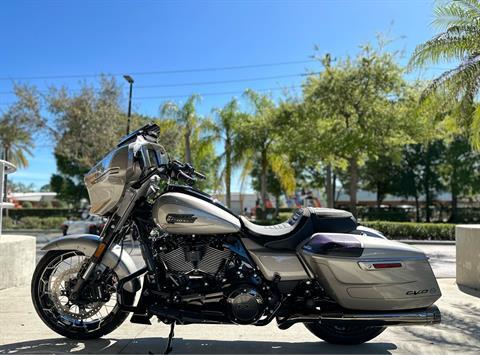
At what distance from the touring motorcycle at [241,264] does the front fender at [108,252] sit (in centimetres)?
2

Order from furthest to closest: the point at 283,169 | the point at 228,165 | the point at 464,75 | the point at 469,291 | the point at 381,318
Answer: the point at 283,169 < the point at 228,165 < the point at 464,75 < the point at 469,291 < the point at 381,318

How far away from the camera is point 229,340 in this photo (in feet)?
14.8

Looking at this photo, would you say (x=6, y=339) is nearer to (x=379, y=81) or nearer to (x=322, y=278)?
(x=322, y=278)

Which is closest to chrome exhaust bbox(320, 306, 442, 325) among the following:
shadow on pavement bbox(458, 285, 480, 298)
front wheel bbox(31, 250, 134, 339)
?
front wheel bbox(31, 250, 134, 339)

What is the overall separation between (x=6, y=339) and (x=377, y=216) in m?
31.8

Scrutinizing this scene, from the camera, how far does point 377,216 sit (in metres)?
33.9

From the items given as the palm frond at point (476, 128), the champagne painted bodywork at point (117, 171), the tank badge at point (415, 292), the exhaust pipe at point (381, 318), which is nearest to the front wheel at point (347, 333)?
the exhaust pipe at point (381, 318)

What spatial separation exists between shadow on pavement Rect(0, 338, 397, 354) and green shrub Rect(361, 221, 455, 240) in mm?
16420

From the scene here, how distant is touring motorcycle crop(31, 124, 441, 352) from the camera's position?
3906mm

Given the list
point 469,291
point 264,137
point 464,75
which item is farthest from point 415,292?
point 264,137

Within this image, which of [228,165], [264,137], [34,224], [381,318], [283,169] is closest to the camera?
[381,318]

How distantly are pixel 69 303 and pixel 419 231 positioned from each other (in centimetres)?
1831

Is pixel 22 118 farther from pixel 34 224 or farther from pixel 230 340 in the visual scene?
pixel 230 340

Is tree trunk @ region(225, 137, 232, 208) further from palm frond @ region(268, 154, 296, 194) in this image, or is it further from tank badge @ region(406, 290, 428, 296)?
tank badge @ region(406, 290, 428, 296)
